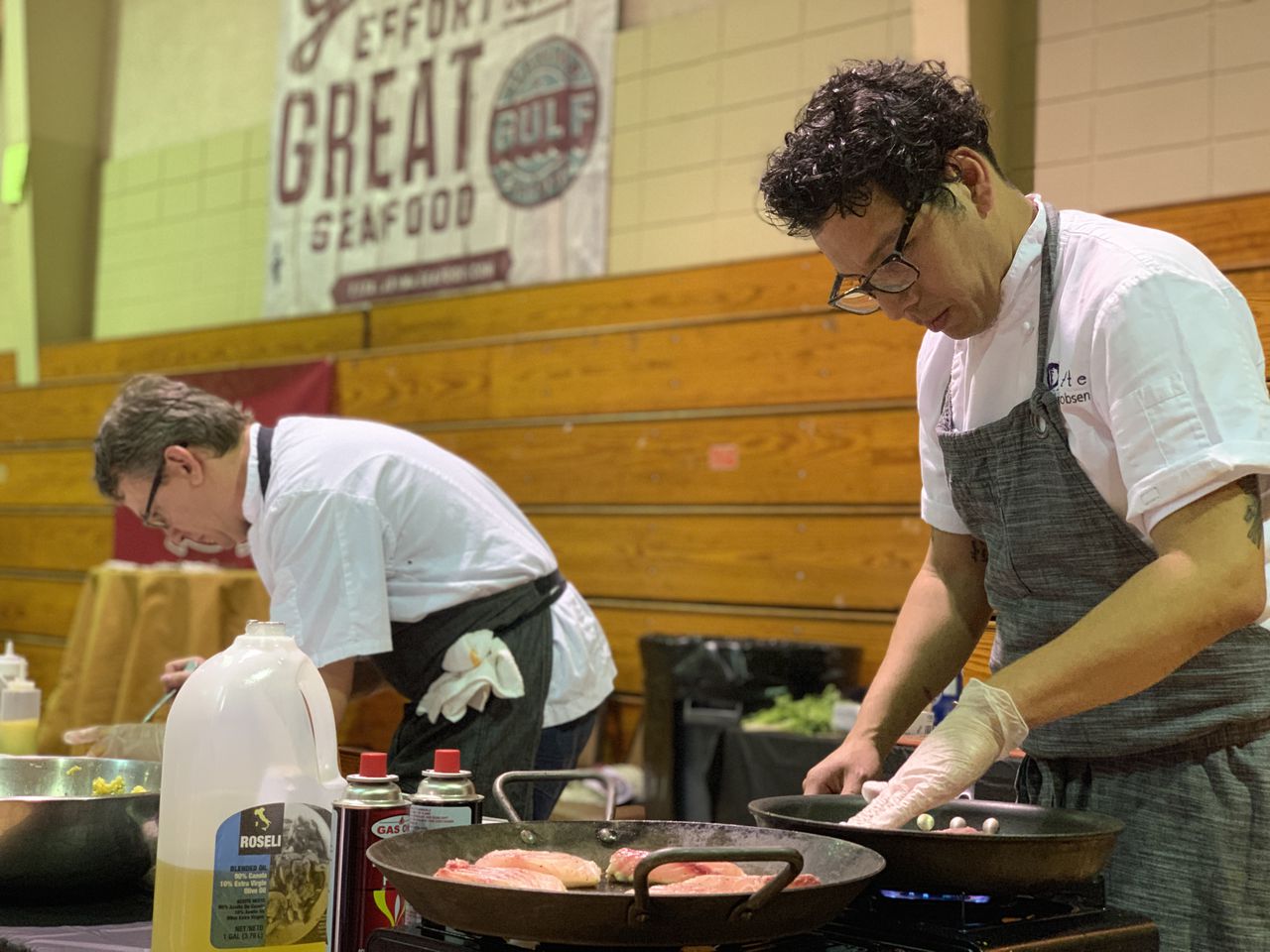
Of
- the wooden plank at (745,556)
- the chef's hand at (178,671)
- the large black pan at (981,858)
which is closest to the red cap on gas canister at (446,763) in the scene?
the large black pan at (981,858)

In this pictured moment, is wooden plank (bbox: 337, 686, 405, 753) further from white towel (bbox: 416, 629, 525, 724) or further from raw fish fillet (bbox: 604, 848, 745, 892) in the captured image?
raw fish fillet (bbox: 604, 848, 745, 892)

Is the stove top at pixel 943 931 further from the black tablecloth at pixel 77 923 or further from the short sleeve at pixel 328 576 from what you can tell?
the short sleeve at pixel 328 576

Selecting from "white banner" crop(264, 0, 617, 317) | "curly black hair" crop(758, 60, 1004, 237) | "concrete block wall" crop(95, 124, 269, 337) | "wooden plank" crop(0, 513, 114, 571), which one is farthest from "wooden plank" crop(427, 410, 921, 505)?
"curly black hair" crop(758, 60, 1004, 237)

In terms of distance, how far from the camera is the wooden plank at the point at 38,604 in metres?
6.74

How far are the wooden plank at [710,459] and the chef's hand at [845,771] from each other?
259cm

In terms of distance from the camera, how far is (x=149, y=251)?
7.29 metres

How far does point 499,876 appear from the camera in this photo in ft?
3.49

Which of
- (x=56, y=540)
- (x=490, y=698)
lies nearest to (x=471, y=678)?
(x=490, y=698)

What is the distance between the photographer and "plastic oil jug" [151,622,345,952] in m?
1.18

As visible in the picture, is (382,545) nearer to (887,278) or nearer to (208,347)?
(887,278)

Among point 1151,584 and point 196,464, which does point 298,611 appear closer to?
point 196,464

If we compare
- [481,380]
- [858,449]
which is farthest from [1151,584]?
[481,380]

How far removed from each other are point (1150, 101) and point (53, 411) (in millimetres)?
5346

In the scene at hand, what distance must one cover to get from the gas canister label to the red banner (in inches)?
Result: 181
